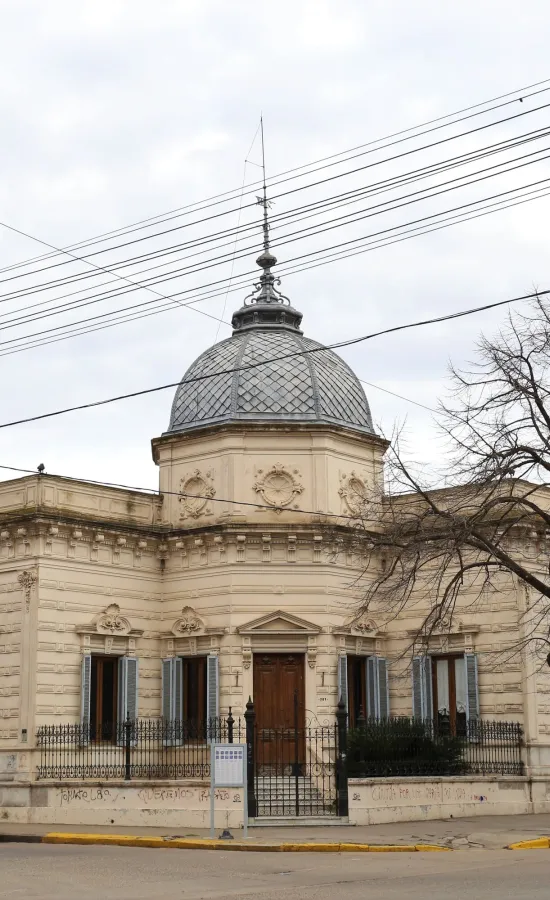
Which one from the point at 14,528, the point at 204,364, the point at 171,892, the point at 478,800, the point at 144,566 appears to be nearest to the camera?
the point at 171,892

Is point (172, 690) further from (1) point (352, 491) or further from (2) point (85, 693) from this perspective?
(1) point (352, 491)

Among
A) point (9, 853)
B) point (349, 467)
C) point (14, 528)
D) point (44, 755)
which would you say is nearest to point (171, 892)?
point (9, 853)

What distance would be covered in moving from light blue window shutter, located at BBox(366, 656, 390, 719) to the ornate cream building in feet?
0.13

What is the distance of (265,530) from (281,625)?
222cm

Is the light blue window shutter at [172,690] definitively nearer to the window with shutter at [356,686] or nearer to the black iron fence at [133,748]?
the black iron fence at [133,748]

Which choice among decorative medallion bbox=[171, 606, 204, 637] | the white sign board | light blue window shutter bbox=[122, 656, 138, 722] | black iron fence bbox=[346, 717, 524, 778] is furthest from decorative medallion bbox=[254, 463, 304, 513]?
the white sign board

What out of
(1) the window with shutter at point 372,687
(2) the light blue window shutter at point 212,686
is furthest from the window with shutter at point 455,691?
(2) the light blue window shutter at point 212,686

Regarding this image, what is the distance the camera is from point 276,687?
28703 millimetres

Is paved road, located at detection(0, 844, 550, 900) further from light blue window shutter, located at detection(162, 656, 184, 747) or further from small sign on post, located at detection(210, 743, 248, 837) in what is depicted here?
light blue window shutter, located at detection(162, 656, 184, 747)

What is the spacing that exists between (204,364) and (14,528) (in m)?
7.21

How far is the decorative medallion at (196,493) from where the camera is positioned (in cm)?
3003

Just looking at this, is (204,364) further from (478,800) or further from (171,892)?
(171,892)

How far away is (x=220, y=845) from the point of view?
20.2 m

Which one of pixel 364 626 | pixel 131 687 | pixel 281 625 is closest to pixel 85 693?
pixel 131 687
